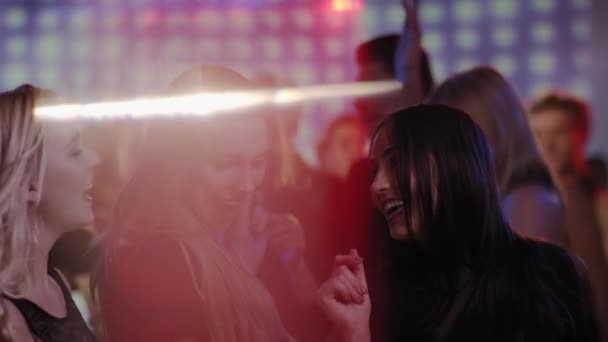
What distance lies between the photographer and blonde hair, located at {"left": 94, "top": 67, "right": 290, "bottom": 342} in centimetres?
150

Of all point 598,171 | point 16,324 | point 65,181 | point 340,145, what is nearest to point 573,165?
point 598,171

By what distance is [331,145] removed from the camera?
1.64 metres

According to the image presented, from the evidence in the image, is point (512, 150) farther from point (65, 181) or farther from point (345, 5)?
point (65, 181)

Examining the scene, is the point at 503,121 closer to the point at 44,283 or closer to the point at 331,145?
the point at 331,145

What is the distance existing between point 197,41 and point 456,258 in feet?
2.51

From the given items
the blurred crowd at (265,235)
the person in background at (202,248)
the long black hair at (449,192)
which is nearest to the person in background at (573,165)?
the blurred crowd at (265,235)

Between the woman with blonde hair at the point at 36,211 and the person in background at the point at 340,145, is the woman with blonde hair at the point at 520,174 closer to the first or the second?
the person in background at the point at 340,145

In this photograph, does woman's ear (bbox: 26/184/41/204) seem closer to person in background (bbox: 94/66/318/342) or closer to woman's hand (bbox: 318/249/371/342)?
person in background (bbox: 94/66/318/342)

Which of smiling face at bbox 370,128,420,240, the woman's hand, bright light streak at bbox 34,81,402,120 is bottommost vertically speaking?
the woman's hand

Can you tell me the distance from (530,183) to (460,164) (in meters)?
0.23

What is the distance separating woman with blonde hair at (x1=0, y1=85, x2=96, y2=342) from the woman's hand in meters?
0.52

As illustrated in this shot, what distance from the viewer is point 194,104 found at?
1.54m

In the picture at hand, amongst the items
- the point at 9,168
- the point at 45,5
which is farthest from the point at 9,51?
the point at 9,168

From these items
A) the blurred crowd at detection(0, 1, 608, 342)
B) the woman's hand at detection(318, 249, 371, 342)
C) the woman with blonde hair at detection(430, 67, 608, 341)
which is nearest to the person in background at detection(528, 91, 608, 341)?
the woman with blonde hair at detection(430, 67, 608, 341)
